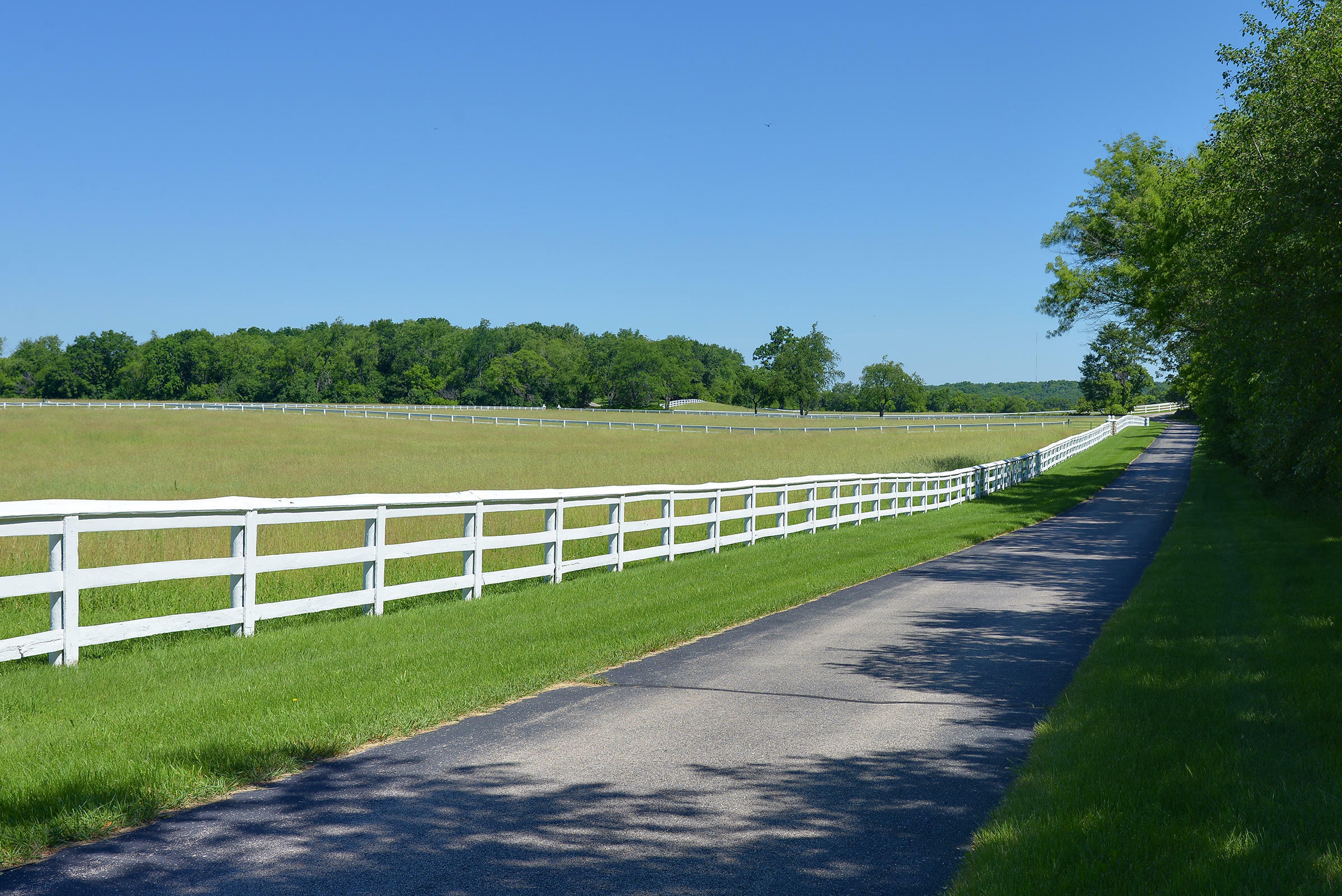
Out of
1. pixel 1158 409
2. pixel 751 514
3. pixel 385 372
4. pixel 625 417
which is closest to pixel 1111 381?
pixel 1158 409

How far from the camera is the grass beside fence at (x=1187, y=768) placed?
424 centimetres

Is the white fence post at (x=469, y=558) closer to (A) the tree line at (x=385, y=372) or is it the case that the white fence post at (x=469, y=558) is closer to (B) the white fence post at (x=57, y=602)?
(B) the white fence post at (x=57, y=602)

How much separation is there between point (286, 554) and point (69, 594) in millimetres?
2839

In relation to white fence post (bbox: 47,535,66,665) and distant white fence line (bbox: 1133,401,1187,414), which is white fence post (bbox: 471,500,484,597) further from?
distant white fence line (bbox: 1133,401,1187,414)

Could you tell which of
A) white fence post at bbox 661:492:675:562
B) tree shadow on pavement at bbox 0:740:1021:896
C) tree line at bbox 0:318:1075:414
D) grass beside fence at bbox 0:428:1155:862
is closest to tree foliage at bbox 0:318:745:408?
tree line at bbox 0:318:1075:414

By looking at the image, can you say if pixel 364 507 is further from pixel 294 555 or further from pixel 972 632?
pixel 972 632

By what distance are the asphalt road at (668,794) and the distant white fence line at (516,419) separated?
7057 centimetres

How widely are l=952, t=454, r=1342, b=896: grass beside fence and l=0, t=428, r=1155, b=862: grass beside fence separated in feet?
12.7

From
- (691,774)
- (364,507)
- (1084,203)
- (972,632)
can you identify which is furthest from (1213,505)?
(691,774)

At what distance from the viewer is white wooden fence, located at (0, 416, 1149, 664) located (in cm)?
821

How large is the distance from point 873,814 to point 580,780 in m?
1.61

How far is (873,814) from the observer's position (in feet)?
16.9

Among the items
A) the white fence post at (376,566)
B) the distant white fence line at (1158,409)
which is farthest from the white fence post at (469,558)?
the distant white fence line at (1158,409)

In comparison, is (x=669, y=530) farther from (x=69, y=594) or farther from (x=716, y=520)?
(x=69, y=594)
